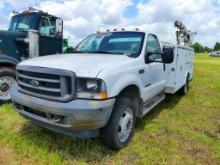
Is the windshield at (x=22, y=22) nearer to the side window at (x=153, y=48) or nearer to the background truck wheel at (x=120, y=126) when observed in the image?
the side window at (x=153, y=48)

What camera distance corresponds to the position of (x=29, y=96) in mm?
3906

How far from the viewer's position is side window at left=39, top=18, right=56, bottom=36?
7.54 meters

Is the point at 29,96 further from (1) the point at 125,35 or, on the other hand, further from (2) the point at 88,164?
(1) the point at 125,35

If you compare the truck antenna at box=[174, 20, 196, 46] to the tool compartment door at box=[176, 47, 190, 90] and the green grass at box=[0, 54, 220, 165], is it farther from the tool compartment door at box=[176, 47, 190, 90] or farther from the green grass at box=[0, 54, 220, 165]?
the green grass at box=[0, 54, 220, 165]

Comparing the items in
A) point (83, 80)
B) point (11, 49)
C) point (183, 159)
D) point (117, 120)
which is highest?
point (11, 49)

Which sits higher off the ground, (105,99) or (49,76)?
(49,76)

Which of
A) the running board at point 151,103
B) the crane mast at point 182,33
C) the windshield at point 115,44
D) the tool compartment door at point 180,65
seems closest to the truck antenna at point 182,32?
the crane mast at point 182,33

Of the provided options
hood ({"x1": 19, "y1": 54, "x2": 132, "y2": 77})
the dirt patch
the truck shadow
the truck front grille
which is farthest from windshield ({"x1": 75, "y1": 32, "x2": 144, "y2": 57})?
the dirt patch

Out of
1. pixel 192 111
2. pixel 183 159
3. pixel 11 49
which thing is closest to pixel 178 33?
pixel 192 111

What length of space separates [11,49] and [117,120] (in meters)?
4.39

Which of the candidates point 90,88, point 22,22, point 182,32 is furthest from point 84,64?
point 182,32

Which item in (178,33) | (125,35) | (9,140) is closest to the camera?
(9,140)

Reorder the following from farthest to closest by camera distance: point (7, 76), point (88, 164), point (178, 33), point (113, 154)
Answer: point (178, 33) < point (7, 76) < point (113, 154) < point (88, 164)

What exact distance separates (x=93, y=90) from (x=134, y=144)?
1.51m
